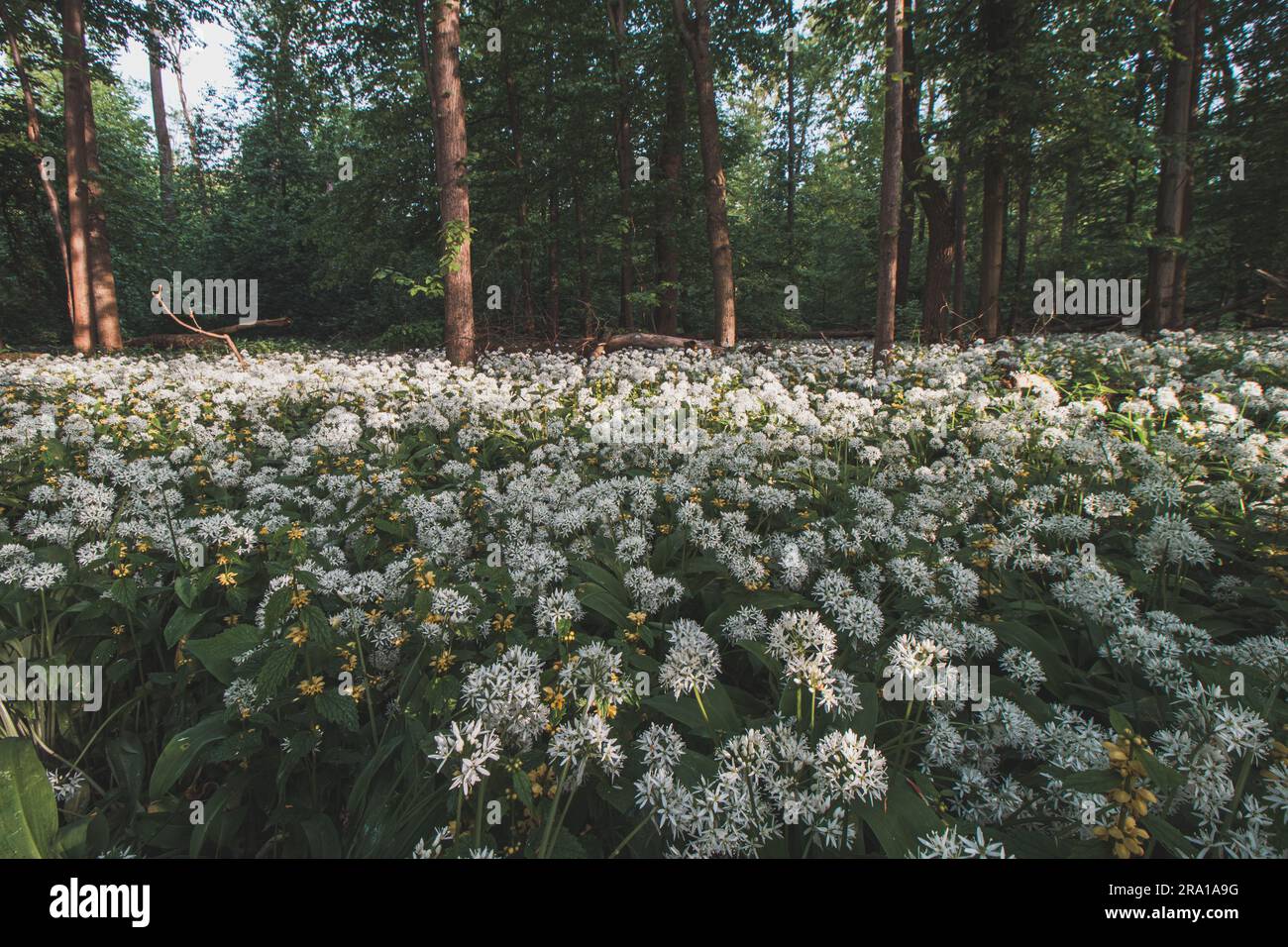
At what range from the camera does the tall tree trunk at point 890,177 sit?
819cm

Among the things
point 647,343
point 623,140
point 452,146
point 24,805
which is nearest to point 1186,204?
point 647,343

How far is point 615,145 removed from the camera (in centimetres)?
1541

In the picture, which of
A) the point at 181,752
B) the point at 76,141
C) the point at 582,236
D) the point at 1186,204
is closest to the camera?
the point at 181,752

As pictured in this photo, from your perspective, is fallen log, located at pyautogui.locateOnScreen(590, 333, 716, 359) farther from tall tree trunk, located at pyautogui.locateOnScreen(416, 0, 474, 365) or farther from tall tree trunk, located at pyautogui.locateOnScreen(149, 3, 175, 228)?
tall tree trunk, located at pyautogui.locateOnScreen(149, 3, 175, 228)

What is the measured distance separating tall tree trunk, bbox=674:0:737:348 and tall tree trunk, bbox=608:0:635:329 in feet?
6.36

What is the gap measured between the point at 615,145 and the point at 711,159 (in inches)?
179

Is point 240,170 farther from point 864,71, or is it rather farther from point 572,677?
point 572,677

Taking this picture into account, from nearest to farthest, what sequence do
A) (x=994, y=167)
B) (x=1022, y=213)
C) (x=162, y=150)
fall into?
(x=994, y=167), (x=1022, y=213), (x=162, y=150)

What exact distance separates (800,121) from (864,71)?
24.3 meters

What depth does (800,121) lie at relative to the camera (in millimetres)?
30750

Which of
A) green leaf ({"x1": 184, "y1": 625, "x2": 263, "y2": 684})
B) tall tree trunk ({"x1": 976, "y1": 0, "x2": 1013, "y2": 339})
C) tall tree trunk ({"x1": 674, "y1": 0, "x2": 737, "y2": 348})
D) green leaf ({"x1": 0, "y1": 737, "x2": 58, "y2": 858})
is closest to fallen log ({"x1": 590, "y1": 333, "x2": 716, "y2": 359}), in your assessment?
tall tree trunk ({"x1": 674, "y1": 0, "x2": 737, "y2": 348})

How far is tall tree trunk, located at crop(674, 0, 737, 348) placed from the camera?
12.1 m

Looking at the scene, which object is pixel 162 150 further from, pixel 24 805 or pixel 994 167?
pixel 24 805
